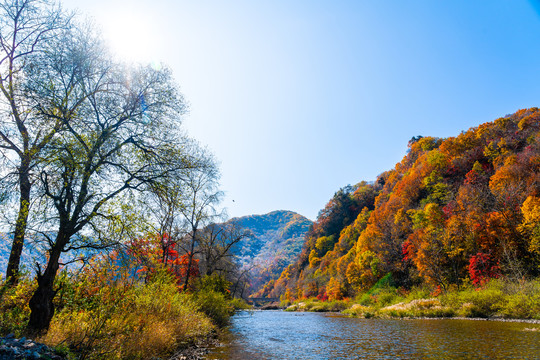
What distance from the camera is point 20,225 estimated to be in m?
8.30

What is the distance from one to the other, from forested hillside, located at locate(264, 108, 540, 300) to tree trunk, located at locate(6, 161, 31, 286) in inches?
1105

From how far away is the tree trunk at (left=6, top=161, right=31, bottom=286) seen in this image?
8.15 m

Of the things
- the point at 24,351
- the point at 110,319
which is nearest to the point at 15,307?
the point at 110,319

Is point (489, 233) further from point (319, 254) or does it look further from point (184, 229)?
point (319, 254)

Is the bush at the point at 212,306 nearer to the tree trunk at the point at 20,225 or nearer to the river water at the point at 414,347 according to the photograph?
the river water at the point at 414,347

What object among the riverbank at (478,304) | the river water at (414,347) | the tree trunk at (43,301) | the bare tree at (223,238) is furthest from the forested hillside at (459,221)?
the tree trunk at (43,301)

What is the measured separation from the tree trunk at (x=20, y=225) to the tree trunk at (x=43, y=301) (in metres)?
1.15

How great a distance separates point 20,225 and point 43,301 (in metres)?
2.55

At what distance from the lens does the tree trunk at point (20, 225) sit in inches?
321

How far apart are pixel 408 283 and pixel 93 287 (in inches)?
1555

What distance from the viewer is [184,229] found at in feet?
82.3

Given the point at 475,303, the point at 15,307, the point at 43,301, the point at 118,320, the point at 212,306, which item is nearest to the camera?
the point at 43,301

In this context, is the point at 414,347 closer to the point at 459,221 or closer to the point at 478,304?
the point at 478,304

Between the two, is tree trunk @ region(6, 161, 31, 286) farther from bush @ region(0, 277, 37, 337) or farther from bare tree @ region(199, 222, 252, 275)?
bare tree @ region(199, 222, 252, 275)
